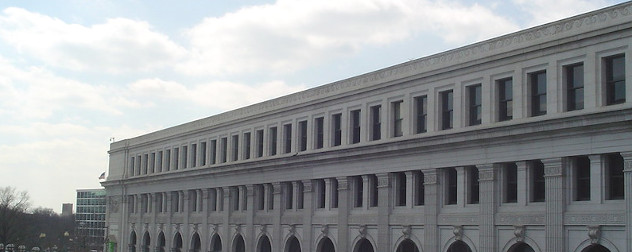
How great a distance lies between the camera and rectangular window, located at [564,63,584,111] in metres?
36.8

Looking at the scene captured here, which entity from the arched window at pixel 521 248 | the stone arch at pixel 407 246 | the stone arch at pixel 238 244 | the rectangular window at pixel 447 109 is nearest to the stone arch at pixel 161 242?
the stone arch at pixel 238 244

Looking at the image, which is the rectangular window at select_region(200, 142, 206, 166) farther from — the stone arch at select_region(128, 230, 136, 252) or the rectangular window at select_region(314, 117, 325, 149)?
the stone arch at select_region(128, 230, 136, 252)

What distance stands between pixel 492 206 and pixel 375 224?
9.93 metres

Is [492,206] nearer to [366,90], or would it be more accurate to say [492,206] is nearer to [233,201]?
[366,90]

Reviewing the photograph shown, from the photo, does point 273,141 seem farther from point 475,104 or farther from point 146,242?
point 146,242

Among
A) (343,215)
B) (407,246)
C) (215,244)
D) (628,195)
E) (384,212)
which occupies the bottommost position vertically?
(215,244)

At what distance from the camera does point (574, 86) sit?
37.2 m

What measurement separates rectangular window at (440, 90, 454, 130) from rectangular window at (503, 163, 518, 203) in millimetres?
4868

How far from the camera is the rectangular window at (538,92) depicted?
3862 cm

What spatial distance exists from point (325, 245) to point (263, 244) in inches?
364

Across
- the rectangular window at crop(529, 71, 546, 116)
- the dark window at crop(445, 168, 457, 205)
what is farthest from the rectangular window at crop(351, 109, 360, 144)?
the rectangular window at crop(529, 71, 546, 116)

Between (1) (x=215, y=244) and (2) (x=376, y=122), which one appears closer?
(2) (x=376, y=122)

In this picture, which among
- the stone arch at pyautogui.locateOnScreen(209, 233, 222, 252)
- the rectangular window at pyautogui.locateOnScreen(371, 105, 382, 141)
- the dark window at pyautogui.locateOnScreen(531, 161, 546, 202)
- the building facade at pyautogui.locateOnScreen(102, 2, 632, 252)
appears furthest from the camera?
the stone arch at pyautogui.locateOnScreen(209, 233, 222, 252)

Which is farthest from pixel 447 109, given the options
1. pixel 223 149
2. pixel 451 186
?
pixel 223 149
